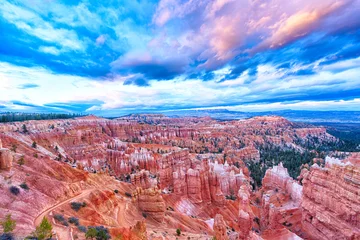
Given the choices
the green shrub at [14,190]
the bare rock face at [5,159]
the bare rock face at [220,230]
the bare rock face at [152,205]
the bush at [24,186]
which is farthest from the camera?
the bare rock face at [152,205]

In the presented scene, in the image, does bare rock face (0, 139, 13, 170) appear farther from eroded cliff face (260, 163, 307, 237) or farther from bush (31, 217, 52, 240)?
eroded cliff face (260, 163, 307, 237)

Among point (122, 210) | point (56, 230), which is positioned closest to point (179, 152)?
point (122, 210)

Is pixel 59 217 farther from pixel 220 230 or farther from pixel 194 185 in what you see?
pixel 194 185

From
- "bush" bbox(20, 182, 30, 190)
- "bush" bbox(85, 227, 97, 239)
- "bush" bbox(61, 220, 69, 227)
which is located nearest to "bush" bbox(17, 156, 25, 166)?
"bush" bbox(20, 182, 30, 190)

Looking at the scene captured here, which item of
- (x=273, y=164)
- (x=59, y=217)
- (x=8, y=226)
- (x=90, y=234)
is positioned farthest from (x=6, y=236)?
(x=273, y=164)

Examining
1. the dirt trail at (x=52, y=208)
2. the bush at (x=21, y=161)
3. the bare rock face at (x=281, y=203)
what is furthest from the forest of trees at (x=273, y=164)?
the bush at (x=21, y=161)

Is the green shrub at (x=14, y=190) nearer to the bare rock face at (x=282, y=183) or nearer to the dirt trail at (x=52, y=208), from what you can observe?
the dirt trail at (x=52, y=208)

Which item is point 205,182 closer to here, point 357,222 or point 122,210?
point 122,210

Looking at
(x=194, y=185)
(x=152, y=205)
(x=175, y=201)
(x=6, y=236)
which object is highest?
(x=6, y=236)
